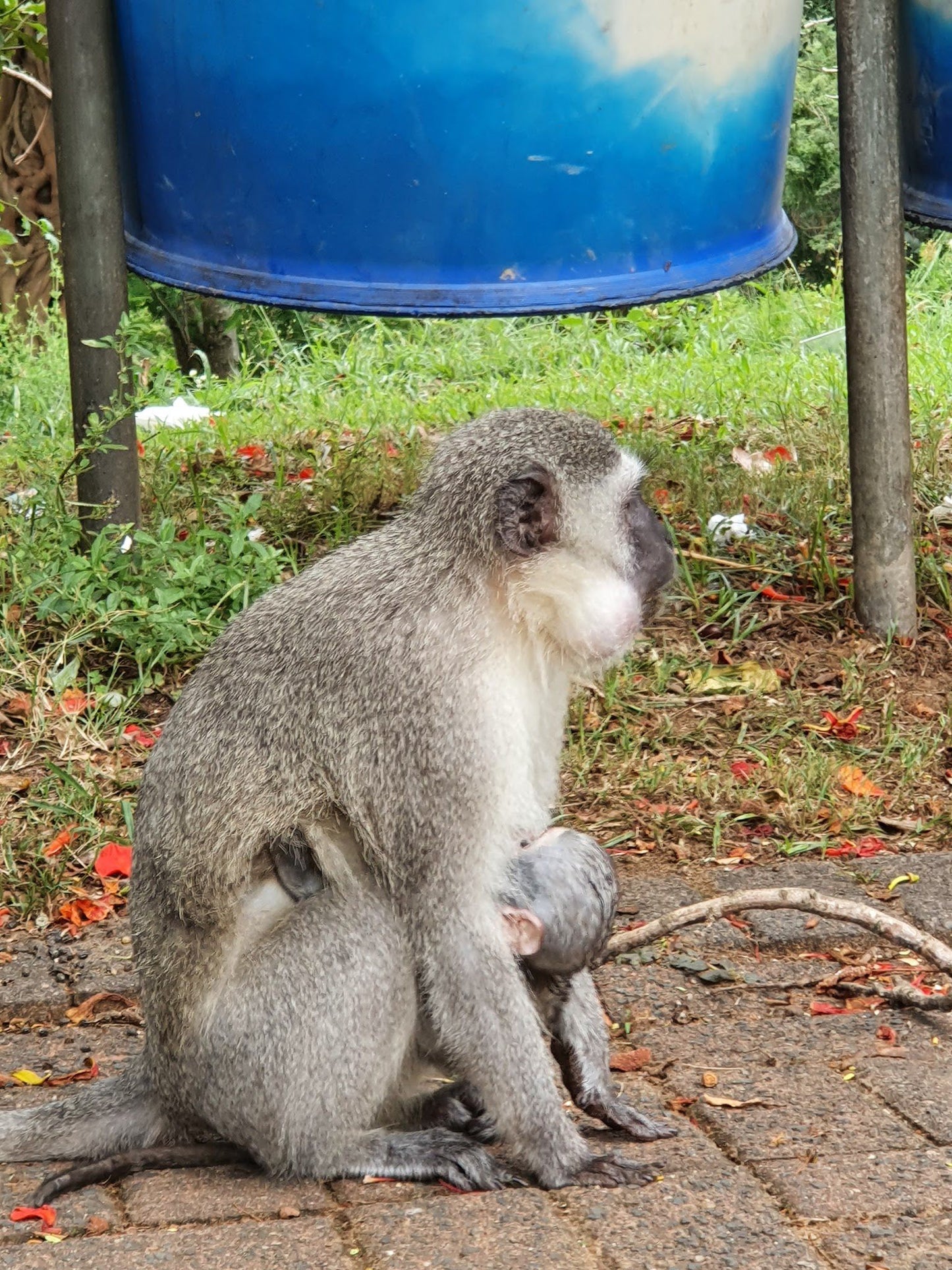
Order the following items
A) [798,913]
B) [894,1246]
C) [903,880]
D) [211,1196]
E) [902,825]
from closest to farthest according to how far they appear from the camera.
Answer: [894,1246] → [211,1196] → [798,913] → [903,880] → [902,825]

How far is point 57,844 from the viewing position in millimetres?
4316

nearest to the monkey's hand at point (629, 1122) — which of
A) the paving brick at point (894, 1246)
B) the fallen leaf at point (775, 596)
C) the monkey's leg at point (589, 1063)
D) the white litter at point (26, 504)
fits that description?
the monkey's leg at point (589, 1063)

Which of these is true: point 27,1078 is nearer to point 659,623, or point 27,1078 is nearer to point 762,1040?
point 762,1040

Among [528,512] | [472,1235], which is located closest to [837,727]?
[528,512]

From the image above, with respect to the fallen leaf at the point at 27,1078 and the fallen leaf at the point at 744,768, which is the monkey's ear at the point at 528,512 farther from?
the fallen leaf at the point at 744,768

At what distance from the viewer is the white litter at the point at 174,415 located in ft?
22.7

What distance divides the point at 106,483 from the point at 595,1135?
2829 mm

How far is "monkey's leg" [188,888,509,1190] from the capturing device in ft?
9.67

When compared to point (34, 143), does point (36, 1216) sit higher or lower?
lower

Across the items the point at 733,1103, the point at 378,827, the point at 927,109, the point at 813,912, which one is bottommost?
the point at 733,1103

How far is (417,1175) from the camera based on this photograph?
9.76ft

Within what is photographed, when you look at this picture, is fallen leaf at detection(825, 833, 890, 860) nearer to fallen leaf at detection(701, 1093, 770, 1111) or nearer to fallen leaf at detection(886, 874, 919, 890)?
fallen leaf at detection(886, 874, 919, 890)

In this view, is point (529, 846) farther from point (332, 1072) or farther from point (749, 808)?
point (749, 808)

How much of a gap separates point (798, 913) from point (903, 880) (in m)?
0.32
